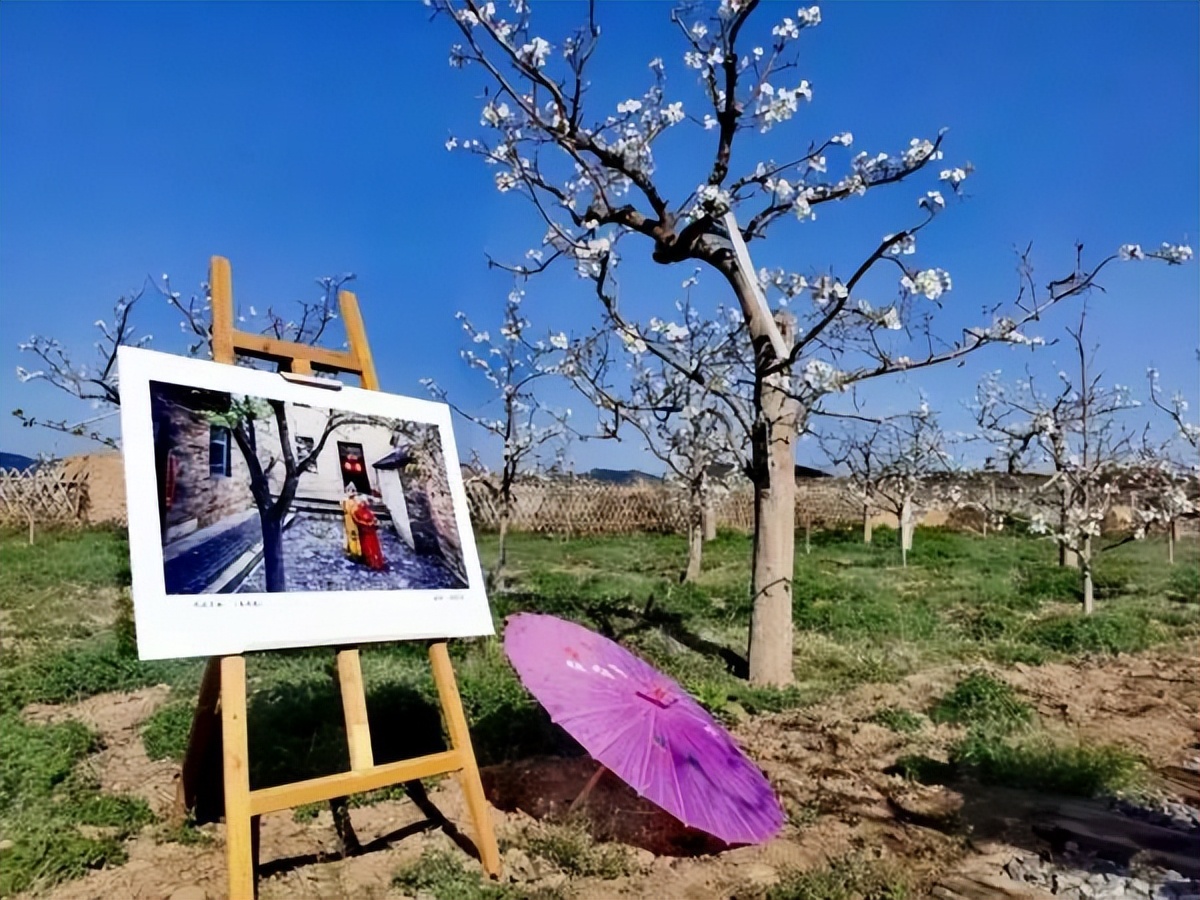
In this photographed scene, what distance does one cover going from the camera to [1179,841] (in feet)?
11.7

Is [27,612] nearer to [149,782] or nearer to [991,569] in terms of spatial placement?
[149,782]

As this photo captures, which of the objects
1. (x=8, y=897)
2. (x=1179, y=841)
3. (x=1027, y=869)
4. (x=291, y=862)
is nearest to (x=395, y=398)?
(x=291, y=862)

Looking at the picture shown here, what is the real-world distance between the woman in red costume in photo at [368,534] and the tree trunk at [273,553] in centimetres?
31

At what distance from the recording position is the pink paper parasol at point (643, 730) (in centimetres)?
282

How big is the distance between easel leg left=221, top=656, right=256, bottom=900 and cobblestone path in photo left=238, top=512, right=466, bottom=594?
0.27 m

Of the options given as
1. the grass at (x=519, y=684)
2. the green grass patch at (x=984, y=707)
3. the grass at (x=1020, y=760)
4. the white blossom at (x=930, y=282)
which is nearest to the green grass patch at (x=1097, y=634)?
the grass at (x=519, y=684)

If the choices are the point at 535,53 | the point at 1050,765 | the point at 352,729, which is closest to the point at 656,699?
the point at 352,729

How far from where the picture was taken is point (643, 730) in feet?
9.83

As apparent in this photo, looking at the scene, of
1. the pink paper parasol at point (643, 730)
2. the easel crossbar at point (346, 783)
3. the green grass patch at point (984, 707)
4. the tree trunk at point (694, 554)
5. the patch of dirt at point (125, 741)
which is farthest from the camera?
the tree trunk at point (694, 554)

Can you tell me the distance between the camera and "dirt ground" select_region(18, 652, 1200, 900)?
119 inches

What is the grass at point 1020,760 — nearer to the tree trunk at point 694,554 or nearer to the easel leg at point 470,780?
the easel leg at point 470,780

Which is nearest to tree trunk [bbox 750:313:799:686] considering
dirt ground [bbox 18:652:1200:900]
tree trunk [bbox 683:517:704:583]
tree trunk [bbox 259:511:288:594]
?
dirt ground [bbox 18:652:1200:900]

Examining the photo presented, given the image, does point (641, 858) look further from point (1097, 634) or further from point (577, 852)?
point (1097, 634)

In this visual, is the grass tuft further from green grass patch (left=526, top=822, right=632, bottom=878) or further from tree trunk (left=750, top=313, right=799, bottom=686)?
tree trunk (left=750, top=313, right=799, bottom=686)
